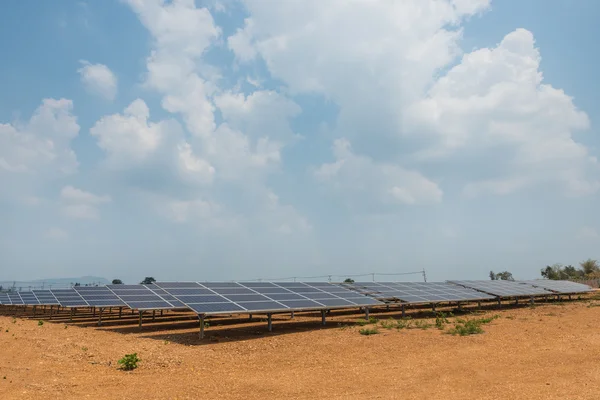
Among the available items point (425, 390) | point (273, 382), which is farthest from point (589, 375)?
point (273, 382)

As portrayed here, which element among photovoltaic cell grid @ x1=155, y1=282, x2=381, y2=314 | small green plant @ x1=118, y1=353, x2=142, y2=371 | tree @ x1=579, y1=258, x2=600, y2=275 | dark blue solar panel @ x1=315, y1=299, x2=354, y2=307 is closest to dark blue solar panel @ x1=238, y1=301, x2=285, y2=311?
photovoltaic cell grid @ x1=155, y1=282, x2=381, y2=314

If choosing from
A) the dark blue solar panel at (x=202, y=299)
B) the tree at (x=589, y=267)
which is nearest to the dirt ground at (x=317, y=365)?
the dark blue solar panel at (x=202, y=299)

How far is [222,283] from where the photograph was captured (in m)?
26.8

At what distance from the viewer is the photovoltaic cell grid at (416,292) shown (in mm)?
29084

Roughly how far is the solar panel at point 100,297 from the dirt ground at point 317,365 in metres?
7.08

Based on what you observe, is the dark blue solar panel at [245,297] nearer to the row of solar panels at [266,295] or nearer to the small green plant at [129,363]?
the row of solar panels at [266,295]

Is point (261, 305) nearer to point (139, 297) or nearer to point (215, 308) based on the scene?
point (215, 308)

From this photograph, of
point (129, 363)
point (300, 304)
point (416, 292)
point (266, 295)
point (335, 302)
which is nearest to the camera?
point (129, 363)

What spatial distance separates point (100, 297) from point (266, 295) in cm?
1592

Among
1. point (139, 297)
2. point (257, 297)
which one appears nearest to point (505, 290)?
point (257, 297)

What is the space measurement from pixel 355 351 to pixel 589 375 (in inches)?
289

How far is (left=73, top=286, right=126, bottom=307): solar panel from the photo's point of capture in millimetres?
28125

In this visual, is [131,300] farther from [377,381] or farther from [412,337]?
[377,381]

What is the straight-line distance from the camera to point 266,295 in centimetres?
2377
